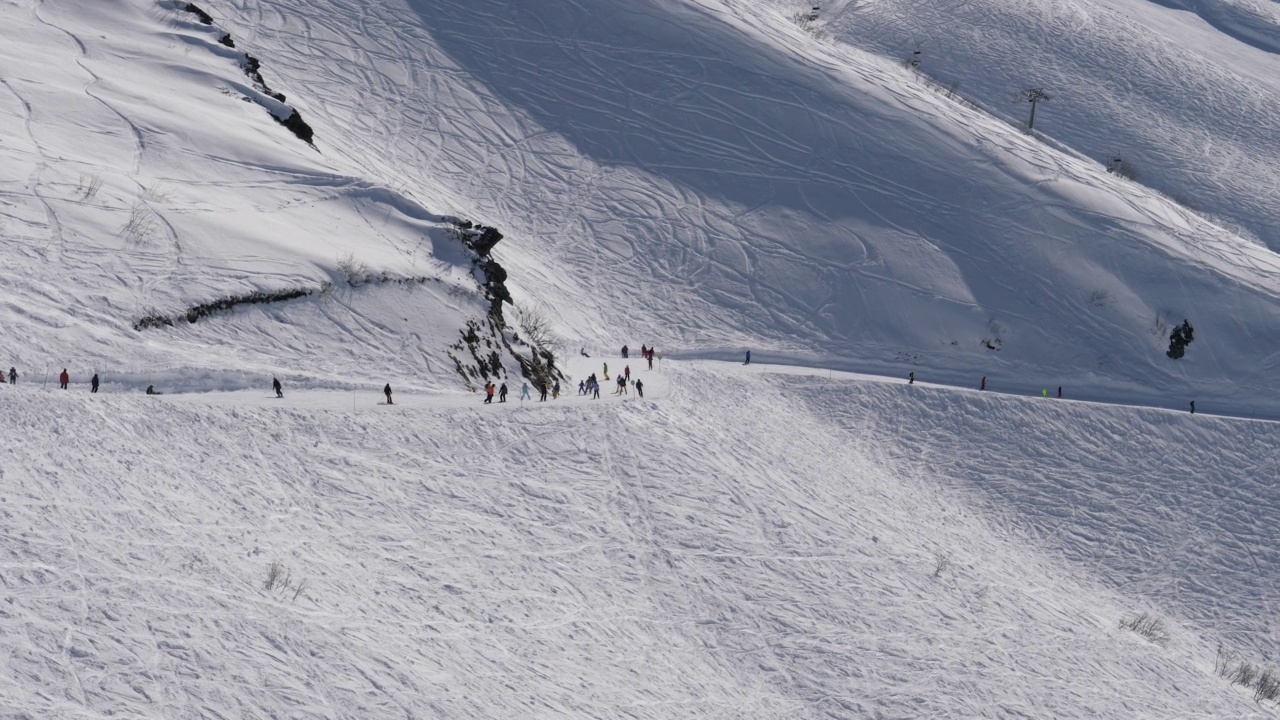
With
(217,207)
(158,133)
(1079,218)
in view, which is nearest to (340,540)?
(217,207)

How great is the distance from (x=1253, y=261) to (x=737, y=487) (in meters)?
33.2

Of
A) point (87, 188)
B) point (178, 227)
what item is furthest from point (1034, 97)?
point (87, 188)

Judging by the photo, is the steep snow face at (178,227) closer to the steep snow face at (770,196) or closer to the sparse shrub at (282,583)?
the steep snow face at (770,196)

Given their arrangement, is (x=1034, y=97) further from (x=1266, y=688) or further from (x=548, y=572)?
(x=548, y=572)

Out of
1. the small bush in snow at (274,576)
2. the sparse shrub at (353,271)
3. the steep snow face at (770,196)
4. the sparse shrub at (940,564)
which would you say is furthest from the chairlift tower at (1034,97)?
the small bush in snow at (274,576)

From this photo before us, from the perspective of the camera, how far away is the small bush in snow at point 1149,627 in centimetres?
3675

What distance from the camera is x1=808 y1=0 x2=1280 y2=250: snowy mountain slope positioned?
68.3m

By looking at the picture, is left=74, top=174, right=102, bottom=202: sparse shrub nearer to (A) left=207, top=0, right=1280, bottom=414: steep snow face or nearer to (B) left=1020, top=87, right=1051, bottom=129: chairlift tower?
(A) left=207, top=0, right=1280, bottom=414: steep snow face

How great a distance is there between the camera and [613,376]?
4431 centimetres

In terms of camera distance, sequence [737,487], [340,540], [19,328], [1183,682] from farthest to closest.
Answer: [737,487], [1183,682], [19,328], [340,540]

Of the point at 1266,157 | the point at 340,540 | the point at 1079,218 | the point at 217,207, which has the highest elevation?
the point at 1266,157

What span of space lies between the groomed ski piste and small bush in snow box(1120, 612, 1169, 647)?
0.84 ft

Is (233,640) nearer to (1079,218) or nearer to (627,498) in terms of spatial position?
(627,498)

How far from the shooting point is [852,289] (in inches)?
2119
